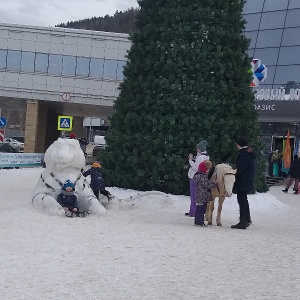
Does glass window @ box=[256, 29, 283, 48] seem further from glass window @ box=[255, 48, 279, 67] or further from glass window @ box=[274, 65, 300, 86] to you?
glass window @ box=[274, 65, 300, 86]

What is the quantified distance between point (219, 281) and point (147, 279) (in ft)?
2.68

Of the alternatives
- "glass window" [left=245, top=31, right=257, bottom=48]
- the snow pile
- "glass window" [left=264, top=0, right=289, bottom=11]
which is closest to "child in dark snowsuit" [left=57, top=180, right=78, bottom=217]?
the snow pile

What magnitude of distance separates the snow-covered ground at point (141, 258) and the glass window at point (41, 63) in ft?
82.6

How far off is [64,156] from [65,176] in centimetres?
45

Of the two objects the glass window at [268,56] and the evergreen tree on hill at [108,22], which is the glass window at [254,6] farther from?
the evergreen tree on hill at [108,22]

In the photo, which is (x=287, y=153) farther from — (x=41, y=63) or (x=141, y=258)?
(x=141, y=258)

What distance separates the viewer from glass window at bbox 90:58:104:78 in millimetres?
36031

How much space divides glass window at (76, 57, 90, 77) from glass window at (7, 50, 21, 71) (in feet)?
12.5

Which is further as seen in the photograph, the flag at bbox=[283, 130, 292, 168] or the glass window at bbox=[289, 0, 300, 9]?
the glass window at bbox=[289, 0, 300, 9]

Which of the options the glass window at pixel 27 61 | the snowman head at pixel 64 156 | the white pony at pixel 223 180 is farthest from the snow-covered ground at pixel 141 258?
the glass window at pixel 27 61

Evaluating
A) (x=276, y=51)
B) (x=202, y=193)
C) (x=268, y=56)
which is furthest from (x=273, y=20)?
(x=202, y=193)

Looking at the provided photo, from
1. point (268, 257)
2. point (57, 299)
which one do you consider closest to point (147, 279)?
point (57, 299)

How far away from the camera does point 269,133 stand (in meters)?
31.6

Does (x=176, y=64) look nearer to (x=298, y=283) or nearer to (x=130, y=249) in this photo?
(x=130, y=249)
